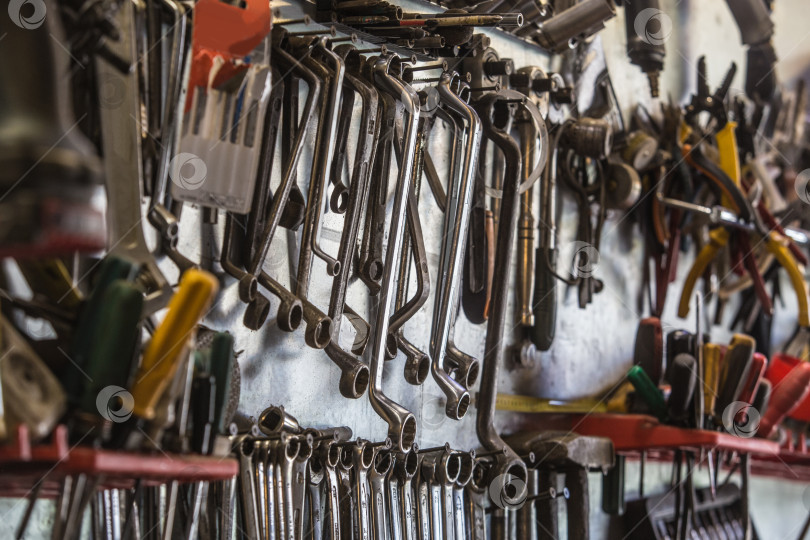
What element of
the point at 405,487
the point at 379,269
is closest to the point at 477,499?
the point at 405,487

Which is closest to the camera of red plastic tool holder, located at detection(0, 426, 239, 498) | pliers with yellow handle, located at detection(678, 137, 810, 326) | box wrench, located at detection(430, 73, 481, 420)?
red plastic tool holder, located at detection(0, 426, 239, 498)

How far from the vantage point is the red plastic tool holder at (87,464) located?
0.70 metres

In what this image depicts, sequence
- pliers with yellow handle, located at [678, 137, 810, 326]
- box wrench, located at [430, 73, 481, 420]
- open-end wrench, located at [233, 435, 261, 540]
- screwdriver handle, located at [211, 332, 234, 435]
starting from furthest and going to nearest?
pliers with yellow handle, located at [678, 137, 810, 326]
box wrench, located at [430, 73, 481, 420]
open-end wrench, located at [233, 435, 261, 540]
screwdriver handle, located at [211, 332, 234, 435]

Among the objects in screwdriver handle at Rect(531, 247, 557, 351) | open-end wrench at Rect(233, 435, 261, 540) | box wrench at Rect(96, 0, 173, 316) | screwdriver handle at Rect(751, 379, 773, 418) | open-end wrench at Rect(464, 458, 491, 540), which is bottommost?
open-end wrench at Rect(464, 458, 491, 540)

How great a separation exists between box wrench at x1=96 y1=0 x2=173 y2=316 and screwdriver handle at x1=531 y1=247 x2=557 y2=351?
860mm

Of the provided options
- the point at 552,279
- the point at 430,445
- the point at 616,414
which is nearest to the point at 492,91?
the point at 552,279

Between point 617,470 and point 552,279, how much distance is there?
351 mm

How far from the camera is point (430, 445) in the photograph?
1.50m

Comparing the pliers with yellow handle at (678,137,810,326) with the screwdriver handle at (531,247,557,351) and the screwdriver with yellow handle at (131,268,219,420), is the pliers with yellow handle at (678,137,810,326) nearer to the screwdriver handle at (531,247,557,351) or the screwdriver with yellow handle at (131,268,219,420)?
the screwdriver handle at (531,247,557,351)

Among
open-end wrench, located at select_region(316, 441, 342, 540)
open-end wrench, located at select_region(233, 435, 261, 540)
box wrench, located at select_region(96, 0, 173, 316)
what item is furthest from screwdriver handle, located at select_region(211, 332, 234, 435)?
open-end wrench, located at select_region(316, 441, 342, 540)

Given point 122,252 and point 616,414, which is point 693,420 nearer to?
point 616,414

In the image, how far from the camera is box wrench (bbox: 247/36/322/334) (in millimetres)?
1142

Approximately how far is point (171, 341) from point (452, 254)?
0.66 m

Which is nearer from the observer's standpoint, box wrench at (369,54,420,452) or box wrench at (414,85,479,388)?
box wrench at (369,54,420,452)
